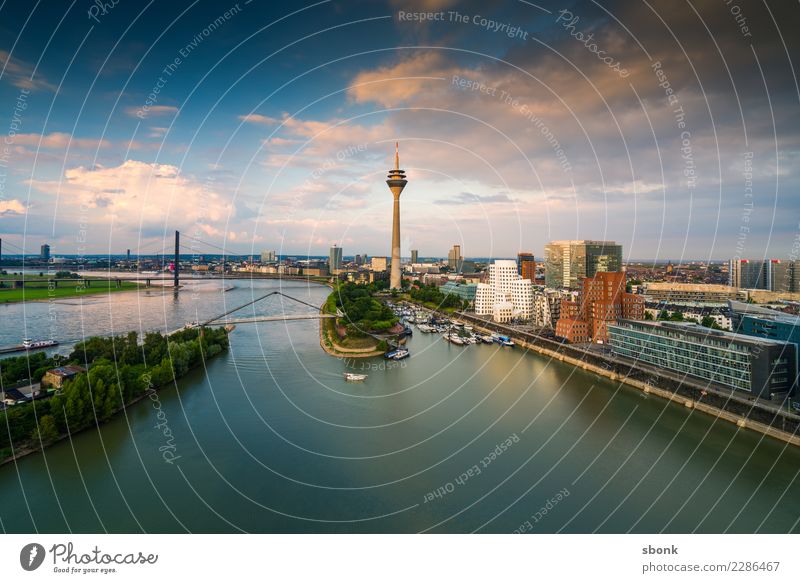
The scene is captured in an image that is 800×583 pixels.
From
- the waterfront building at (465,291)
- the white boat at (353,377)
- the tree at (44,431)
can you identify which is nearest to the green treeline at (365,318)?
the white boat at (353,377)

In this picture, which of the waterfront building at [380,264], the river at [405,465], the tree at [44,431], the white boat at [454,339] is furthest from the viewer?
the waterfront building at [380,264]

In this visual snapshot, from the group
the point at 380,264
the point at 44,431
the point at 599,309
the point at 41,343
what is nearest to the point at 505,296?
the point at 599,309

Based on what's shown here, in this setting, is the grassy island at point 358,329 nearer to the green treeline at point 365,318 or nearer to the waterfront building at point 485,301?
the green treeline at point 365,318

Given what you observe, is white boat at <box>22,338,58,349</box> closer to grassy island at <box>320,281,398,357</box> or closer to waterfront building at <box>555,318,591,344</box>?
grassy island at <box>320,281,398,357</box>

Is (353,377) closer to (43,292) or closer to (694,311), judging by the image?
(694,311)

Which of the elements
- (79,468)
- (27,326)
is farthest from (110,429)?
(27,326)

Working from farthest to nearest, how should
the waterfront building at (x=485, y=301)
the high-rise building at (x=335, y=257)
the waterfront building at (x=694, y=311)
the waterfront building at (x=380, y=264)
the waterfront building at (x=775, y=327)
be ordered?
the waterfront building at (x=380, y=264) < the high-rise building at (x=335, y=257) < the waterfront building at (x=485, y=301) < the waterfront building at (x=694, y=311) < the waterfront building at (x=775, y=327)

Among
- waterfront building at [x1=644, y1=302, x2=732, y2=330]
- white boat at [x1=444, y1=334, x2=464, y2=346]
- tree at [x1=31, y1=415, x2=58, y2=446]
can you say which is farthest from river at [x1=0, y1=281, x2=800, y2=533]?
waterfront building at [x1=644, y1=302, x2=732, y2=330]

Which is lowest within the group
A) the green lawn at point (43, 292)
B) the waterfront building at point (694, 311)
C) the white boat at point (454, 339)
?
the white boat at point (454, 339)
